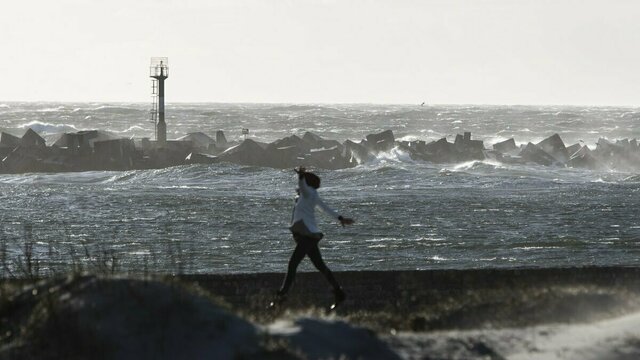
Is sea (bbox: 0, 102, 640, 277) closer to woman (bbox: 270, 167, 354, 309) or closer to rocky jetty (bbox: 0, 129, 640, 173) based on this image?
woman (bbox: 270, 167, 354, 309)

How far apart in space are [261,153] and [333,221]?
25462mm

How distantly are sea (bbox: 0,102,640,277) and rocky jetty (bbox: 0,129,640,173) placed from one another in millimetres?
1637

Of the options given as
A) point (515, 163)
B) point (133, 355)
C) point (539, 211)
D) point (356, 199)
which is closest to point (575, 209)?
point (539, 211)

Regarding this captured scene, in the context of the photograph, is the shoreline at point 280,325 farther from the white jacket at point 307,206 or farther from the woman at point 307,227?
the white jacket at point 307,206

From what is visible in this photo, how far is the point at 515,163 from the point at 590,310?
2021 inches

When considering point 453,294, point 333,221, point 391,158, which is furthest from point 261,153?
point 453,294

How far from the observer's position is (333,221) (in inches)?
1287

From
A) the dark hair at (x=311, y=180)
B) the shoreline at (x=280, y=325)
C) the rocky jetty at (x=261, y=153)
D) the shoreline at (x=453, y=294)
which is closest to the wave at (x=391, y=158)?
the rocky jetty at (x=261, y=153)

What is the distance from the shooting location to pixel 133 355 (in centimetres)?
955

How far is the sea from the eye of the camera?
25.1 metres

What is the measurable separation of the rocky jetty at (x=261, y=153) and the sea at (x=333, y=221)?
1.64 meters

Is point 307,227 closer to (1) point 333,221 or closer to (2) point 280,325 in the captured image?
(2) point 280,325

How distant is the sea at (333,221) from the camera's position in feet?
82.5

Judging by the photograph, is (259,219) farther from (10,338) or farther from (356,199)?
(10,338)
